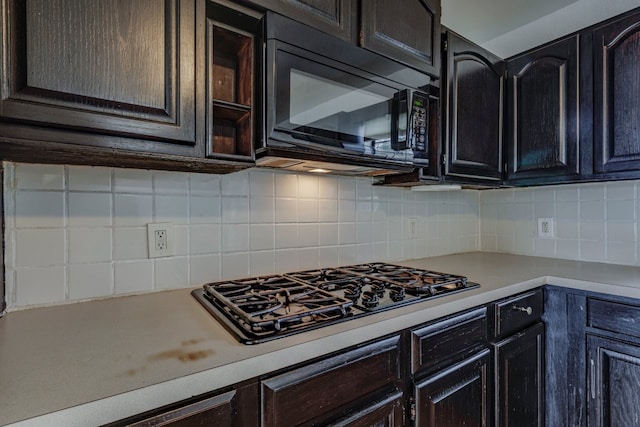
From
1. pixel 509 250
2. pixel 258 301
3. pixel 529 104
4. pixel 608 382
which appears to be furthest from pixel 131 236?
pixel 509 250

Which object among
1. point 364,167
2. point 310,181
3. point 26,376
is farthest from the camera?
point 310,181

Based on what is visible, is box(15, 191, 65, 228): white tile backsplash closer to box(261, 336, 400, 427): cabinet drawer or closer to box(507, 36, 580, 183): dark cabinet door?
box(261, 336, 400, 427): cabinet drawer

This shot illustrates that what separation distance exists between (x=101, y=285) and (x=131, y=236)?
17cm

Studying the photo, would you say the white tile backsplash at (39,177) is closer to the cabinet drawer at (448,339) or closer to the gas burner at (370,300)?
the gas burner at (370,300)

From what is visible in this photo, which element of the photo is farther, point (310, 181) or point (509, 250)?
point (509, 250)

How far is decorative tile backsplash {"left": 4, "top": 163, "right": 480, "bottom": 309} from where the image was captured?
0.93m

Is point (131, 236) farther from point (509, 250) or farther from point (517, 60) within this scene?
point (509, 250)

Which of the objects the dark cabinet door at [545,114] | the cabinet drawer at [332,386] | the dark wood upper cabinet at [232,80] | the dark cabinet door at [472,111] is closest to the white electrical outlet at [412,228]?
the dark cabinet door at [472,111]

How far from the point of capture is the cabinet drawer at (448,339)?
37.3 inches

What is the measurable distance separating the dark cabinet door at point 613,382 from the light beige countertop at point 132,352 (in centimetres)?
58

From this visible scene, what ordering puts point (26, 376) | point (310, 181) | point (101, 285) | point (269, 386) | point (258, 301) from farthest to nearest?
point (310, 181), point (101, 285), point (258, 301), point (269, 386), point (26, 376)

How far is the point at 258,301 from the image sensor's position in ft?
2.96

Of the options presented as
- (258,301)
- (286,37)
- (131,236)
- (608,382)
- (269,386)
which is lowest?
(608,382)

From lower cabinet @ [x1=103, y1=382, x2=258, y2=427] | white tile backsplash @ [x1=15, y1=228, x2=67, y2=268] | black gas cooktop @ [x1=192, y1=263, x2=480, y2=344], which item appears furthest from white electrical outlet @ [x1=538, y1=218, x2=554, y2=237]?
white tile backsplash @ [x1=15, y1=228, x2=67, y2=268]
